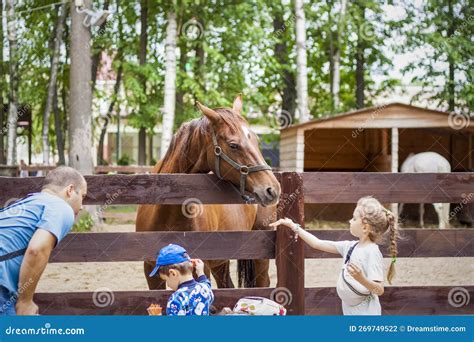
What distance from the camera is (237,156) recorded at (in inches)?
161

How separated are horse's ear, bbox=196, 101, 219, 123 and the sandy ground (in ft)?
12.1

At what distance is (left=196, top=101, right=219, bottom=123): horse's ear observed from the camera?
13.7ft

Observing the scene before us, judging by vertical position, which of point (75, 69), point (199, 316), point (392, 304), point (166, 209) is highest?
point (75, 69)

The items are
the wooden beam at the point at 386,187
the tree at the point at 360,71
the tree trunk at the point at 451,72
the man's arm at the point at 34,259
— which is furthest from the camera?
the tree at the point at 360,71

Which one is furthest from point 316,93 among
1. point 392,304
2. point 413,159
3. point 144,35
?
point 392,304

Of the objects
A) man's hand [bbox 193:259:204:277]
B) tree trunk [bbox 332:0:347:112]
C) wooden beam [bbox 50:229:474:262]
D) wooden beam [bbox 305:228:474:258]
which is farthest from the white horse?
man's hand [bbox 193:259:204:277]

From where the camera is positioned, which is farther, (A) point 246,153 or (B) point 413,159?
(B) point 413,159

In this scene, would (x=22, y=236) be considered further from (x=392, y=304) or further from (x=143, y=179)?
(x=392, y=304)

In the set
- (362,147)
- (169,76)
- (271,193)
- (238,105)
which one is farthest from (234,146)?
(362,147)

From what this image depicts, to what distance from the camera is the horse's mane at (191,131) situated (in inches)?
167

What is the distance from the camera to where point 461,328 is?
3.16 m

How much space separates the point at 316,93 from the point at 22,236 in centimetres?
2239

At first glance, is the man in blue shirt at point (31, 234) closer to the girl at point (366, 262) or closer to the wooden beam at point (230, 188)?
the wooden beam at point (230, 188)

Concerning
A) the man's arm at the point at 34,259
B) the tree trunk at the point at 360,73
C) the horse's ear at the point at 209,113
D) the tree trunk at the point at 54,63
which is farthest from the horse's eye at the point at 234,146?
the tree trunk at the point at 360,73
